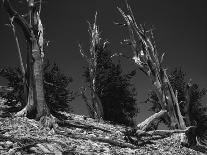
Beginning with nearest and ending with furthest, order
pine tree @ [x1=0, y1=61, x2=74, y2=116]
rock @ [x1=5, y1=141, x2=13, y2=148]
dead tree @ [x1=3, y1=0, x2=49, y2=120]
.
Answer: rock @ [x1=5, y1=141, x2=13, y2=148], dead tree @ [x1=3, y1=0, x2=49, y2=120], pine tree @ [x1=0, y1=61, x2=74, y2=116]

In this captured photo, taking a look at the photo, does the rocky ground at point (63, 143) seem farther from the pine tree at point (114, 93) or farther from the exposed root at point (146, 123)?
the pine tree at point (114, 93)

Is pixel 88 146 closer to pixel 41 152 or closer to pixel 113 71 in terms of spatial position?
pixel 41 152

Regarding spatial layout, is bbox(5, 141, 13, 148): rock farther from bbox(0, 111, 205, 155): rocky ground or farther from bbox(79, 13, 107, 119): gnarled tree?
bbox(79, 13, 107, 119): gnarled tree

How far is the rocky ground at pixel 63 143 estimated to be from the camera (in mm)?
6363

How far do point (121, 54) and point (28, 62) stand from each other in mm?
5003

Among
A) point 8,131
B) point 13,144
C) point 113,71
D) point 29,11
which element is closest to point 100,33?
point 113,71

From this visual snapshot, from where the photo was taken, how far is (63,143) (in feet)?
24.1

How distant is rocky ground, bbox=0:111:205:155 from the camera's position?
6363 millimetres

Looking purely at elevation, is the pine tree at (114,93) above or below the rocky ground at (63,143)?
above

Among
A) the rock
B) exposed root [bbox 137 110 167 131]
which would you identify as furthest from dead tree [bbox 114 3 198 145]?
the rock

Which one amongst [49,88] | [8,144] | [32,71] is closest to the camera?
[8,144]

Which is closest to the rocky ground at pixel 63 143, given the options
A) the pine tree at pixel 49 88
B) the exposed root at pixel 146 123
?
the exposed root at pixel 146 123

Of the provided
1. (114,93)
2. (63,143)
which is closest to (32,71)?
(63,143)

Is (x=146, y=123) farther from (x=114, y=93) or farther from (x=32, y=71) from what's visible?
(x=114, y=93)
